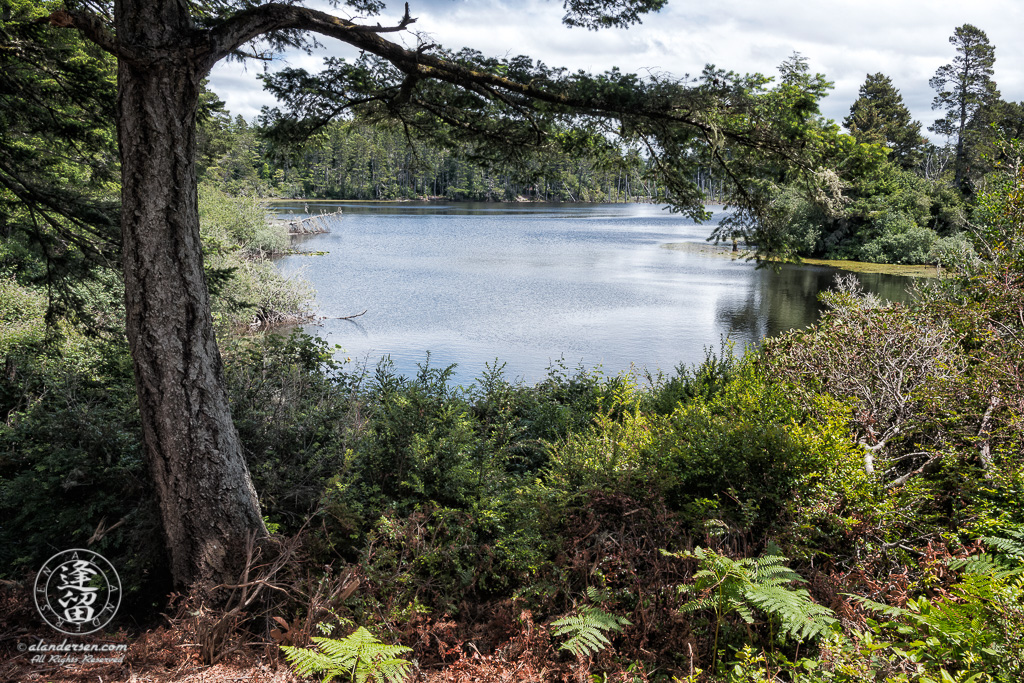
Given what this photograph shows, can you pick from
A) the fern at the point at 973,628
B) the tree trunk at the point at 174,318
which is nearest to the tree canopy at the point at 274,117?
the tree trunk at the point at 174,318

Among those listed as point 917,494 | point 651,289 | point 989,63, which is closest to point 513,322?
point 651,289

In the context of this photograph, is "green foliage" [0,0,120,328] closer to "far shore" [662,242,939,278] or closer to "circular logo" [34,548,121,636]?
"circular logo" [34,548,121,636]

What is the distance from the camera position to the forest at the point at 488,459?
2910 mm

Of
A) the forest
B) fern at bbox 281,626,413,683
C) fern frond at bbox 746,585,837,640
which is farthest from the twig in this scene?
fern frond at bbox 746,585,837,640

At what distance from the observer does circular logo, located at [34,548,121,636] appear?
348 cm

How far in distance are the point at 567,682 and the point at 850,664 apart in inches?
50.5

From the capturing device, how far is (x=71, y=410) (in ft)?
15.2

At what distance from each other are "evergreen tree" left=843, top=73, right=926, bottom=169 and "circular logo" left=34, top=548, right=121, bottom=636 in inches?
2097

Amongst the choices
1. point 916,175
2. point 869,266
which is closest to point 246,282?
point 869,266

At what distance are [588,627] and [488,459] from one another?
100 inches

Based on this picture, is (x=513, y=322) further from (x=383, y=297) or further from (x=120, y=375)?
(x=120, y=375)

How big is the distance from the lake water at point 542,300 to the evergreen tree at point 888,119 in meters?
20.3

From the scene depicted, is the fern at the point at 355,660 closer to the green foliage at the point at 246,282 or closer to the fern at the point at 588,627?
the fern at the point at 588,627

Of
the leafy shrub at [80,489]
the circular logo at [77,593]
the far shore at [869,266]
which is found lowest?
the circular logo at [77,593]
